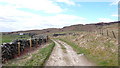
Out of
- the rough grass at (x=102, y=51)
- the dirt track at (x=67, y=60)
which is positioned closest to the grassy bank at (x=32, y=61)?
the dirt track at (x=67, y=60)

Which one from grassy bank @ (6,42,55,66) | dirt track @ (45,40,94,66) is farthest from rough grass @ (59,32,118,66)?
grassy bank @ (6,42,55,66)

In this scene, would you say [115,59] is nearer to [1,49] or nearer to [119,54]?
[119,54]

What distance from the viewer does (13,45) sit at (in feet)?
67.3

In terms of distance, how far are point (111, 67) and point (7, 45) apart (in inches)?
478

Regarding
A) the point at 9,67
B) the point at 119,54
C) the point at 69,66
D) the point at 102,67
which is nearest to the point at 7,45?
the point at 9,67

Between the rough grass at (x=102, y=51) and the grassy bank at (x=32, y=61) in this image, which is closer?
the grassy bank at (x=32, y=61)

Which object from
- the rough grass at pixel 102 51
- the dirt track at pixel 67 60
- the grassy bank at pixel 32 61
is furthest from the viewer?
the dirt track at pixel 67 60

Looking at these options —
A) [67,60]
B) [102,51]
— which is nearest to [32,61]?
[67,60]

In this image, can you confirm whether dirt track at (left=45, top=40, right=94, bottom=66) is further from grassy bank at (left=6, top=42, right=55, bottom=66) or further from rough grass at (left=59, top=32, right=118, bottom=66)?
rough grass at (left=59, top=32, right=118, bottom=66)

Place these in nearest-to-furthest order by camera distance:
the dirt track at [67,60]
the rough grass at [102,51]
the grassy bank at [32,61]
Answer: the grassy bank at [32,61], the rough grass at [102,51], the dirt track at [67,60]

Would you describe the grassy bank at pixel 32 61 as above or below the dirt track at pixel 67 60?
above

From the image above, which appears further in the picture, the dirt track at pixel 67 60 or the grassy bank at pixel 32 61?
the dirt track at pixel 67 60

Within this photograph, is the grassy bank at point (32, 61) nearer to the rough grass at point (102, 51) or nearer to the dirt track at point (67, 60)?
the dirt track at point (67, 60)

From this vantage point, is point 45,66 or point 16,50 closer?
point 45,66
